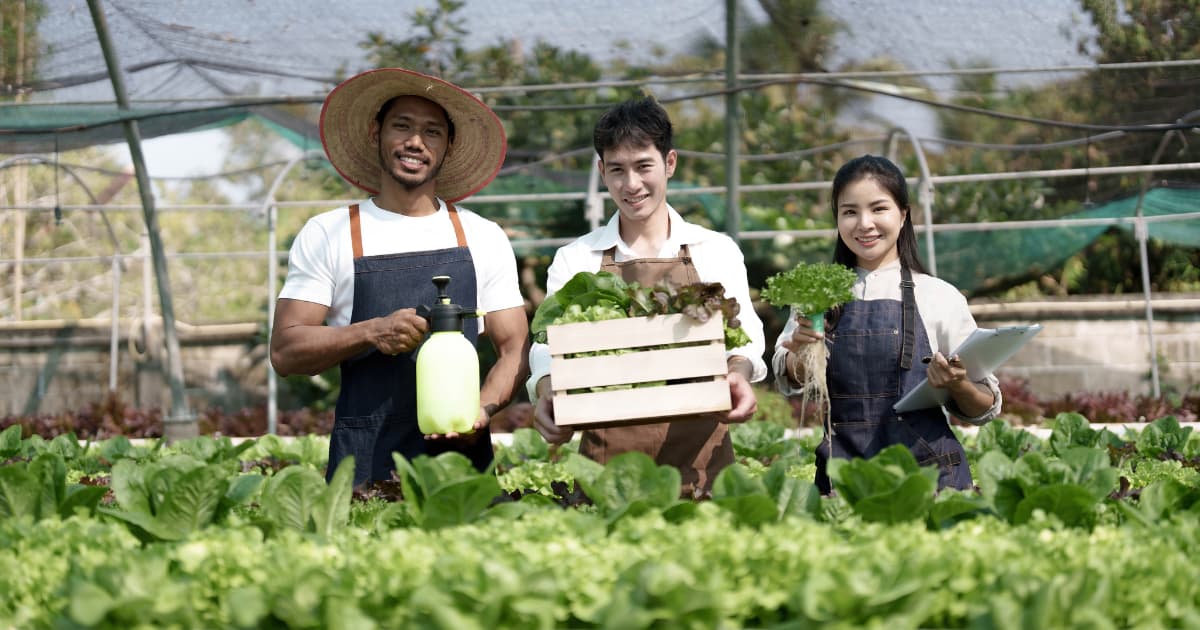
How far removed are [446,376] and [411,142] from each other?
2.78ft

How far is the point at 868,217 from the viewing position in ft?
9.61

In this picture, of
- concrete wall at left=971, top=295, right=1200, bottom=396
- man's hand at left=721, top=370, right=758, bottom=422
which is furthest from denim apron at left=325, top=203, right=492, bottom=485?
concrete wall at left=971, top=295, right=1200, bottom=396

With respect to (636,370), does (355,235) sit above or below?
above

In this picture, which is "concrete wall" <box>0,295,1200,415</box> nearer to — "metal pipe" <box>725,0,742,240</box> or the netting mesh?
the netting mesh

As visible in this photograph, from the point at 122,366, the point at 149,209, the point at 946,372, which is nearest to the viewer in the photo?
the point at 946,372

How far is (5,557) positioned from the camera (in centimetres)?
191

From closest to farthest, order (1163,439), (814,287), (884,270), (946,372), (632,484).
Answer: (632,484) → (814,287) → (946,372) → (884,270) → (1163,439)

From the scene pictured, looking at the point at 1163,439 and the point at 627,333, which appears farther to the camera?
the point at 1163,439

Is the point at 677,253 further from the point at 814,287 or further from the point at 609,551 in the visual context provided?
the point at 609,551

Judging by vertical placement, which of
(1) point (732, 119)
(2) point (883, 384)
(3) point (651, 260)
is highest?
(1) point (732, 119)

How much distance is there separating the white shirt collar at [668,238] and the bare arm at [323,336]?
1.91 ft

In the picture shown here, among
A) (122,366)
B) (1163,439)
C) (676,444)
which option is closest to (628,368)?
(676,444)

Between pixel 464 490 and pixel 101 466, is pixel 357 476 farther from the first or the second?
pixel 101 466

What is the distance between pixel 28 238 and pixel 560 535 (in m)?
18.3
